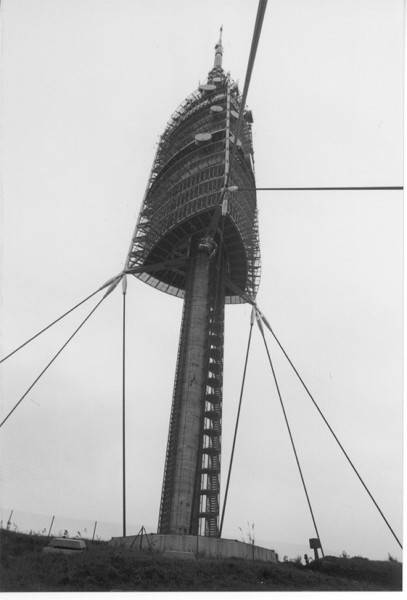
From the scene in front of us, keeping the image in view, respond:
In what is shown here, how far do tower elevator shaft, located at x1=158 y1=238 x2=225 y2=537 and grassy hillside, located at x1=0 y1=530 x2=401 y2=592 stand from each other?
9283 millimetres

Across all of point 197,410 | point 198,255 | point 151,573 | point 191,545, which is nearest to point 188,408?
point 197,410

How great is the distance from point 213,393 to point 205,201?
17380mm

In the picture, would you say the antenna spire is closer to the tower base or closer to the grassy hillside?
the tower base

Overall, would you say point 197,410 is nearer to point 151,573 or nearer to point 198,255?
point 198,255

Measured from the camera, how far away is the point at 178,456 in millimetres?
38656

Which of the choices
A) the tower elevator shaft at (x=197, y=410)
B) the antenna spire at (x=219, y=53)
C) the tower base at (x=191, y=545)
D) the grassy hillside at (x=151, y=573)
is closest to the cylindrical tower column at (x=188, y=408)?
the tower elevator shaft at (x=197, y=410)

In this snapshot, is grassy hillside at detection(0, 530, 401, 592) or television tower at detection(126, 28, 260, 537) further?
television tower at detection(126, 28, 260, 537)

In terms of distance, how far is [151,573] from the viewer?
22688 mm

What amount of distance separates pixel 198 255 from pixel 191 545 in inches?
991

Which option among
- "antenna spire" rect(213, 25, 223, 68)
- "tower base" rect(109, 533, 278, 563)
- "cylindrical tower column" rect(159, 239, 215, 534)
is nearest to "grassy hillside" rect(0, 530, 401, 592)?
"tower base" rect(109, 533, 278, 563)

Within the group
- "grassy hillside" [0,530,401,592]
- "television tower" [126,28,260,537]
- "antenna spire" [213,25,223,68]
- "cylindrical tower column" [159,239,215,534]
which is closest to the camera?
"grassy hillside" [0,530,401,592]

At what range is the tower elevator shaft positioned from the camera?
123 ft

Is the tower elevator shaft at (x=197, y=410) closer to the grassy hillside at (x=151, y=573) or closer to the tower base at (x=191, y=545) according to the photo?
the tower base at (x=191, y=545)

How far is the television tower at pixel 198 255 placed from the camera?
127 ft
